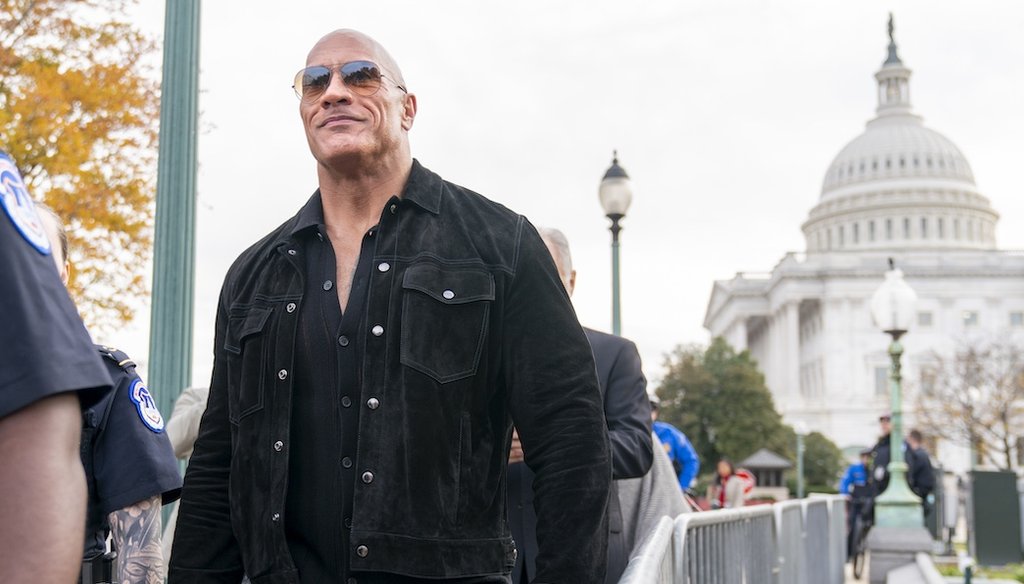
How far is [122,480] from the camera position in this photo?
3.23 m

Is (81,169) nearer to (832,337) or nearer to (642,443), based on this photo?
(642,443)

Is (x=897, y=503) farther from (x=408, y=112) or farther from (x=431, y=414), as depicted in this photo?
(x=431, y=414)

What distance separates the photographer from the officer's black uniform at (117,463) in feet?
10.6

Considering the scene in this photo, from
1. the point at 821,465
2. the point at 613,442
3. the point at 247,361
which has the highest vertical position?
the point at 247,361

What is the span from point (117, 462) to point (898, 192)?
5009 inches

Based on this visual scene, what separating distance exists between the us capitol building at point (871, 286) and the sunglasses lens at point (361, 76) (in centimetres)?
8598

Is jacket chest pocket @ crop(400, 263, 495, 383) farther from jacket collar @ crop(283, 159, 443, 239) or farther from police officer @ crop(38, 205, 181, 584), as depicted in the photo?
police officer @ crop(38, 205, 181, 584)

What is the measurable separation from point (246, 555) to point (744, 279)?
118m

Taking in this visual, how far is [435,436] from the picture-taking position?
279 centimetres

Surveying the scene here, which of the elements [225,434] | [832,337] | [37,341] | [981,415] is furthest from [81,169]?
[832,337]

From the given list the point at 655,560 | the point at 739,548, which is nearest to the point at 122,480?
the point at 655,560

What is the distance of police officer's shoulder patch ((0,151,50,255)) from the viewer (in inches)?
62.2

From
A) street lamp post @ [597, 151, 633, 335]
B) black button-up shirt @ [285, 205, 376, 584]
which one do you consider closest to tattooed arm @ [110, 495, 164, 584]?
black button-up shirt @ [285, 205, 376, 584]

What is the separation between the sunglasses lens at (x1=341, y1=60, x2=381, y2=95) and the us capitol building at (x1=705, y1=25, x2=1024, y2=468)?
86.0 meters
